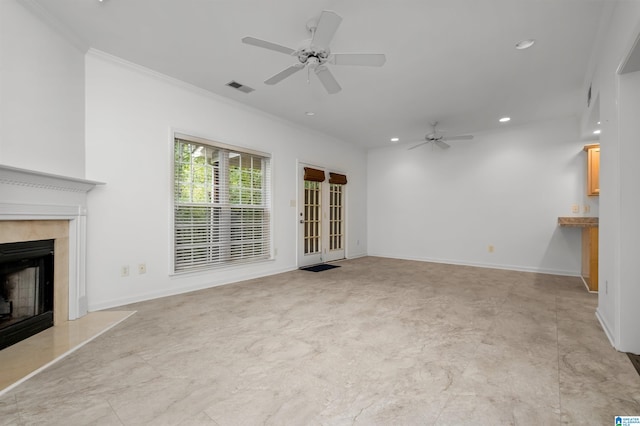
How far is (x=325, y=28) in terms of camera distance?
2.09 m

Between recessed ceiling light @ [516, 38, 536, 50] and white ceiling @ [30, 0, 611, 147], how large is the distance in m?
0.04

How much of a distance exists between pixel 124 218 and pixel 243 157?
186cm

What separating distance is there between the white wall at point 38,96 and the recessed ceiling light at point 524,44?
4.37 meters

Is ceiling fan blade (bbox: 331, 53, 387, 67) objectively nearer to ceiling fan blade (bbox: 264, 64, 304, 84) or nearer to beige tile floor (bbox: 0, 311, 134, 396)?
ceiling fan blade (bbox: 264, 64, 304, 84)

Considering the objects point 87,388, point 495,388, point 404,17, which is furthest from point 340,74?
point 87,388

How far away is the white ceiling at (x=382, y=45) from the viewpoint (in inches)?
93.8

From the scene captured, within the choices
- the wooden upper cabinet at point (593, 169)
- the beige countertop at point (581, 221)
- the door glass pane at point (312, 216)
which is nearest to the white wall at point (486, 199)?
the wooden upper cabinet at point (593, 169)

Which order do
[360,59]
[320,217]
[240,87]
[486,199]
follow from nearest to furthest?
[360,59] < [240,87] < [486,199] < [320,217]

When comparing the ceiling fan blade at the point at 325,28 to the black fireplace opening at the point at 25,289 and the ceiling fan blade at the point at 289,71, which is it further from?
the black fireplace opening at the point at 25,289

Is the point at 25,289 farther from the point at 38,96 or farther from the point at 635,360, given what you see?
the point at 635,360

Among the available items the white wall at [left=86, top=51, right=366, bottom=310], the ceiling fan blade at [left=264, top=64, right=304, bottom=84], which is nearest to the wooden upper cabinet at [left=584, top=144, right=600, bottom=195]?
the ceiling fan blade at [left=264, top=64, right=304, bottom=84]

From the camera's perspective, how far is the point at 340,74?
345 cm

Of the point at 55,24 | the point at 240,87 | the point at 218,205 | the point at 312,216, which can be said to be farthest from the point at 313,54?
the point at 312,216

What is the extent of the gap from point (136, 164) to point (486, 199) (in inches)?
233
